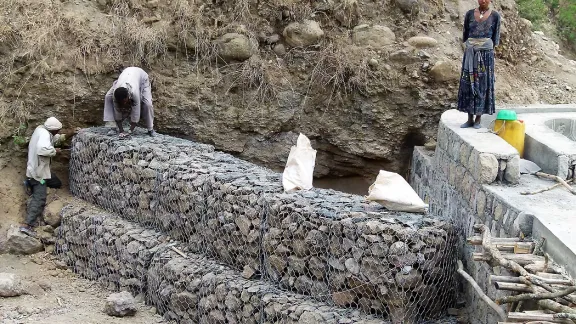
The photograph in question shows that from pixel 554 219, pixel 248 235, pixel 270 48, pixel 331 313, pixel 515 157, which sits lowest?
pixel 331 313

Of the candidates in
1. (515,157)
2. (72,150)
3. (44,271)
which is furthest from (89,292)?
(515,157)

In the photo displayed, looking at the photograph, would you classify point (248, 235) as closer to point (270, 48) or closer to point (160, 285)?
point (160, 285)

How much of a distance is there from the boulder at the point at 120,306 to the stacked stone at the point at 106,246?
0.35 meters

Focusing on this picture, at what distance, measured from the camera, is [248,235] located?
566 centimetres

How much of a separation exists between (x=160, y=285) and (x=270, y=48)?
3646 millimetres

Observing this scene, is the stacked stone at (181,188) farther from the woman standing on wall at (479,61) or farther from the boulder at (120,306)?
the woman standing on wall at (479,61)

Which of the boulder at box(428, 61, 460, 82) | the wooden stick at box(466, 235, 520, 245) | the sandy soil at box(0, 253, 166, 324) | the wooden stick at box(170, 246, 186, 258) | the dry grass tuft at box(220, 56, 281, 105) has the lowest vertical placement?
the sandy soil at box(0, 253, 166, 324)

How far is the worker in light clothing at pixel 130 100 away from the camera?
711cm

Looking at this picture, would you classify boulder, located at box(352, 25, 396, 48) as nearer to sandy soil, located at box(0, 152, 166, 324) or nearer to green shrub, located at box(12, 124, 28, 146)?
sandy soil, located at box(0, 152, 166, 324)

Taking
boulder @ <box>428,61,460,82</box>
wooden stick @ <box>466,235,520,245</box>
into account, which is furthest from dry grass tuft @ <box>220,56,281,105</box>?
wooden stick @ <box>466,235,520,245</box>

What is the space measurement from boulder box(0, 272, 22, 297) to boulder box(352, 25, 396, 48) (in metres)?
4.84

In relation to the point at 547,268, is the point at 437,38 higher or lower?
higher

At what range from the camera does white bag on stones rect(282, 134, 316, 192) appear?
18.4 feet

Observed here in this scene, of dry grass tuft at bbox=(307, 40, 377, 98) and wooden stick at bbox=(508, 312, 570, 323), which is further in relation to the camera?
dry grass tuft at bbox=(307, 40, 377, 98)
